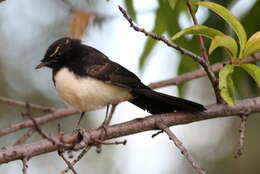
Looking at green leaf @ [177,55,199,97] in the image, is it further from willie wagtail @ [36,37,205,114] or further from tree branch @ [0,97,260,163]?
tree branch @ [0,97,260,163]

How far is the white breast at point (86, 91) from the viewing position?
445 cm

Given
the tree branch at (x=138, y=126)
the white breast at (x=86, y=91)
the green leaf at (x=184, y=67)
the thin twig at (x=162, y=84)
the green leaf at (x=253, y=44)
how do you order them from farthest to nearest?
the green leaf at (x=184, y=67) → the thin twig at (x=162, y=84) → the white breast at (x=86, y=91) → the tree branch at (x=138, y=126) → the green leaf at (x=253, y=44)

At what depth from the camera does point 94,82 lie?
14.8 ft

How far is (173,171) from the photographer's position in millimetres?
9203

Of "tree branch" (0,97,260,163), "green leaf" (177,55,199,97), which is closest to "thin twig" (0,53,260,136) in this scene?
"green leaf" (177,55,199,97)

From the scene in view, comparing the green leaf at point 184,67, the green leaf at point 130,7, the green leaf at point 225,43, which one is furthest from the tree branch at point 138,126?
the green leaf at point 184,67

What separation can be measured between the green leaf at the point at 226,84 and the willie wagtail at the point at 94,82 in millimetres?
1047

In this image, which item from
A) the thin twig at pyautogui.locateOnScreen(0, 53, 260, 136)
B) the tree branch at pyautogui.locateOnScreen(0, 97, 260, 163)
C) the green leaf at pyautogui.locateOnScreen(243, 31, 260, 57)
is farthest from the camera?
the thin twig at pyautogui.locateOnScreen(0, 53, 260, 136)

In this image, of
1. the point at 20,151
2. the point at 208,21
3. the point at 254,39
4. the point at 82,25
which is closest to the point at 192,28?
the point at 254,39

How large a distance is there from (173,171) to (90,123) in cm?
152

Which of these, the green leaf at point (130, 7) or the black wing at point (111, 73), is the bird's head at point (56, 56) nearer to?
the black wing at point (111, 73)

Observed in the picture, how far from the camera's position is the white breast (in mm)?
4449

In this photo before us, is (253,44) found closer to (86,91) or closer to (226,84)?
(226,84)

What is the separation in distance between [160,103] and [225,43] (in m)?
1.23
